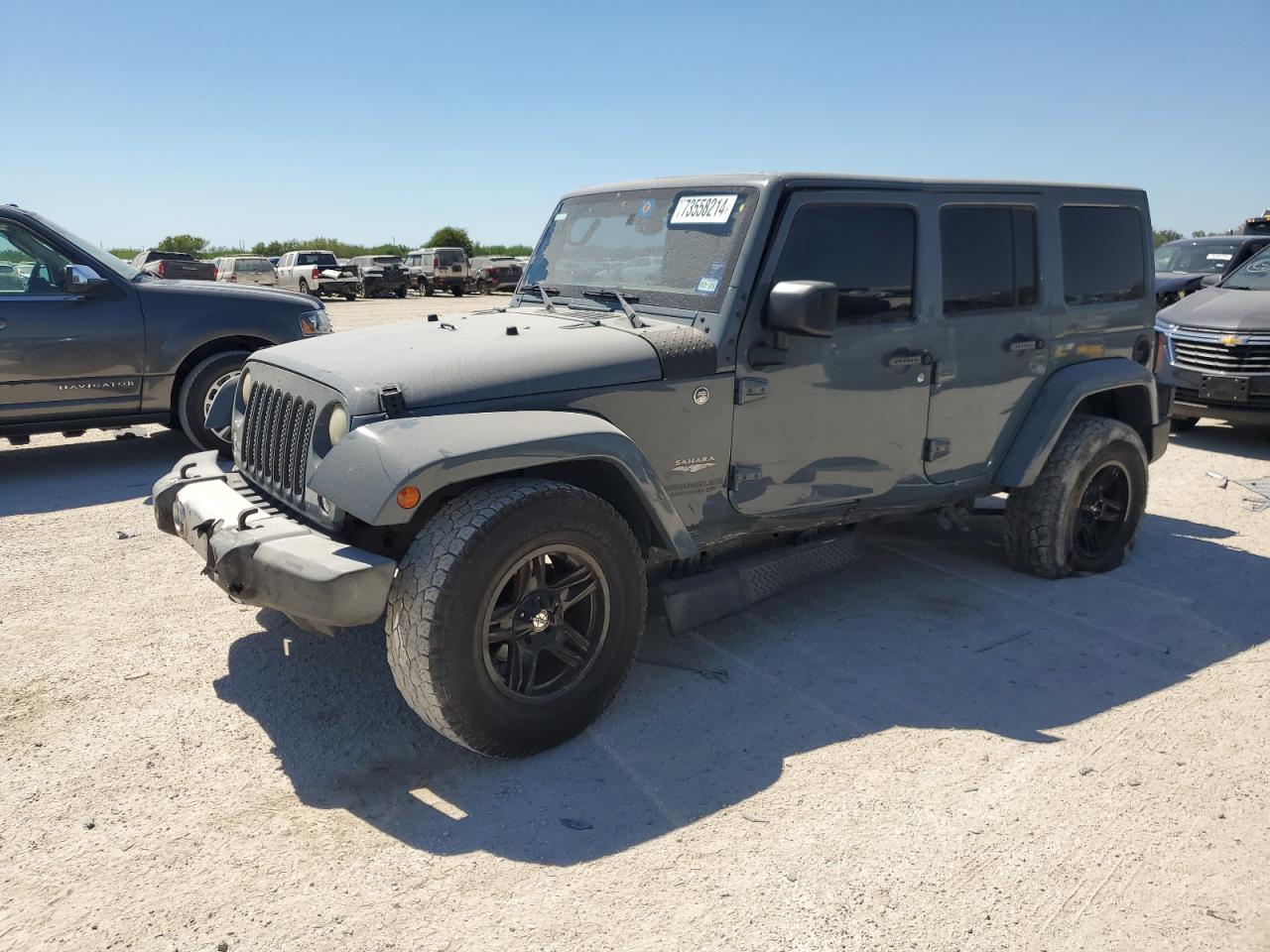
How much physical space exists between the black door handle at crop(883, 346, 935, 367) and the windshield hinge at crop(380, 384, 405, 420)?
2.08 metres

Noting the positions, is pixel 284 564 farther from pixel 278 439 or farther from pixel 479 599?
pixel 278 439

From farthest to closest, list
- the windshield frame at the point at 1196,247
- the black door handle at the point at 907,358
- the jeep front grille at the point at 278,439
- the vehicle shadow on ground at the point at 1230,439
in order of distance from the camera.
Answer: the windshield frame at the point at 1196,247
the vehicle shadow on ground at the point at 1230,439
the black door handle at the point at 907,358
the jeep front grille at the point at 278,439

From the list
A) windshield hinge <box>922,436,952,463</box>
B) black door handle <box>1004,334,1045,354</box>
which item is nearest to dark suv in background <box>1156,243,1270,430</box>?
black door handle <box>1004,334,1045,354</box>

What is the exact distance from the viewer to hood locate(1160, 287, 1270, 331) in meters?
8.31

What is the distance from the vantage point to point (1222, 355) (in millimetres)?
8344

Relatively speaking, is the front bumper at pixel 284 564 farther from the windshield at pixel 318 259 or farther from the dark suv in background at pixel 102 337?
the windshield at pixel 318 259

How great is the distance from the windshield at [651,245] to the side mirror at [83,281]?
13.0 feet

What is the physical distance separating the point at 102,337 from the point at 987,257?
5.90 m

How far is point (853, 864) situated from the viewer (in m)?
2.69

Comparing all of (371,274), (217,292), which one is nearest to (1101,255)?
(217,292)

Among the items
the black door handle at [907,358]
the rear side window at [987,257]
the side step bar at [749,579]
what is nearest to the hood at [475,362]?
the side step bar at [749,579]

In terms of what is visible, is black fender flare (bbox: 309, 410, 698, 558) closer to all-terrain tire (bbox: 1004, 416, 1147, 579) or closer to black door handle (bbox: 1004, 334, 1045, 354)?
black door handle (bbox: 1004, 334, 1045, 354)

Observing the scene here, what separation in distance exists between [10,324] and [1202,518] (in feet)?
26.2

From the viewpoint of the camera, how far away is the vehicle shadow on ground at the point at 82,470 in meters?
6.31
